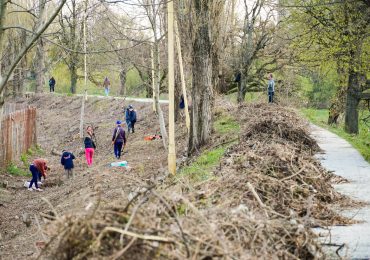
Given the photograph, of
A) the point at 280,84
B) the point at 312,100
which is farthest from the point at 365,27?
the point at 312,100

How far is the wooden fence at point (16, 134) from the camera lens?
2205 cm

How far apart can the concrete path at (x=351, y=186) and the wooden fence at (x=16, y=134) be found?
11.8 meters

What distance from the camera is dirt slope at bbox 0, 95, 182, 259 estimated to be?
10.5 meters

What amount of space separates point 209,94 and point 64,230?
13.2 m

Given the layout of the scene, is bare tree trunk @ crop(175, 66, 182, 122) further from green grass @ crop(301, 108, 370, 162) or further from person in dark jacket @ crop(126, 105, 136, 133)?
green grass @ crop(301, 108, 370, 162)

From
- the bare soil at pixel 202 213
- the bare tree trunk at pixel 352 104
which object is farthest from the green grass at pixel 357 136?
the bare soil at pixel 202 213

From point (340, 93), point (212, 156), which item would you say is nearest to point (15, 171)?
point (212, 156)

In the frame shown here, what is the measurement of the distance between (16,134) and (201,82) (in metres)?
10.7

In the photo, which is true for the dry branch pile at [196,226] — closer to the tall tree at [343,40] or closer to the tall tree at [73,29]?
the tall tree at [73,29]

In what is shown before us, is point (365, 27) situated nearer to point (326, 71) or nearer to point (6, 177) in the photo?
point (326, 71)

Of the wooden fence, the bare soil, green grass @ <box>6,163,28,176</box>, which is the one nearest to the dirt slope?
the bare soil

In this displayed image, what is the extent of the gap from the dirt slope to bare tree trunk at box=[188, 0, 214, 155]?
1.69 meters

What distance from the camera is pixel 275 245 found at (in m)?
5.66

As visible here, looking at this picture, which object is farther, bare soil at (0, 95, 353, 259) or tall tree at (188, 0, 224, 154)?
tall tree at (188, 0, 224, 154)
